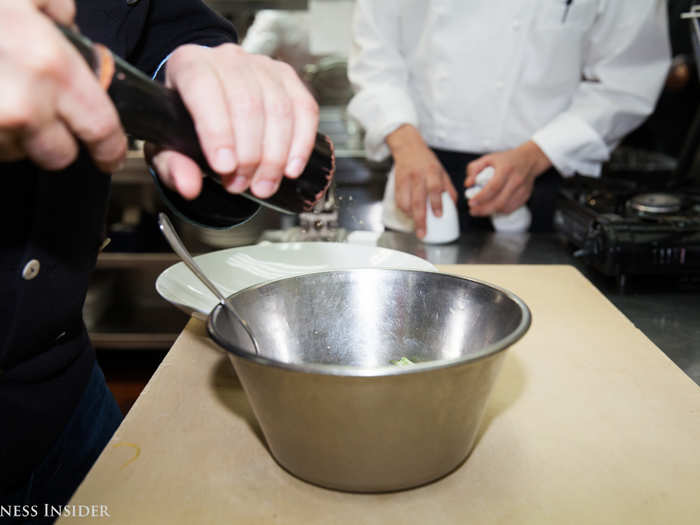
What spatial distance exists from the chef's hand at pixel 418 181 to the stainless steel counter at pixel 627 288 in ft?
0.22

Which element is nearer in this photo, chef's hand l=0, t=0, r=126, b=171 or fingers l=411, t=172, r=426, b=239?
chef's hand l=0, t=0, r=126, b=171

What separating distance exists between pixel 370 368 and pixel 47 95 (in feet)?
0.81

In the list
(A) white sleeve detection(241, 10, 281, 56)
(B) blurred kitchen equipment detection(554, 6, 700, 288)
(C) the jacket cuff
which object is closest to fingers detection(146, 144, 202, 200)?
(B) blurred kitchen equipment detection(554, 6, 700, 288)

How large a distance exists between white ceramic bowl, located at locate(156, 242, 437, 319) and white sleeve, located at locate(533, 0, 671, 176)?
0.61m

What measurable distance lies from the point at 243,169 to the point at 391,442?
219 millimetres

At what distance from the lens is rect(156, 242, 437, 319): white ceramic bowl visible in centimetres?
69

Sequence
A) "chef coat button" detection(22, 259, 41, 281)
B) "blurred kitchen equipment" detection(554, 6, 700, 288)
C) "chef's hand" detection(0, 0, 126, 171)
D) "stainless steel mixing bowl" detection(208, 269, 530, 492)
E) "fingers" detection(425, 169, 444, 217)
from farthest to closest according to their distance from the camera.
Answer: "fingers" detection(425, 169, 444, 217)
"blurred kitchen equipment" detection(554, 6, 700, 288)
"chef coat button" detection(22, 259, 41, 281)
"stainless steel mixing bowl" detection(208, 269, 530, 492)
"chef's hand" detection(0, 0, 126, 171)

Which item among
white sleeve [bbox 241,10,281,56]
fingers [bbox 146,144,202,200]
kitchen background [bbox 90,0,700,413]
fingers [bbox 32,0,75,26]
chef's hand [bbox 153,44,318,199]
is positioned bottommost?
kitchen background [bbox 90,0,700,413]

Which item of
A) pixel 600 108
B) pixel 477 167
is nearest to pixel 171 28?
pixel 477 167

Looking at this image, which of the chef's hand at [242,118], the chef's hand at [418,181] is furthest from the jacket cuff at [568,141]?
the chef's hand at [242,118]

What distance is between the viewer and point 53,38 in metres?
0.26

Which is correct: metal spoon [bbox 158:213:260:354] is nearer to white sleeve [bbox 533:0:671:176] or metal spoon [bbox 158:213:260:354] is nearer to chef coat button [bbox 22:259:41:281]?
chef coat button [bbox 22:259:41:281]

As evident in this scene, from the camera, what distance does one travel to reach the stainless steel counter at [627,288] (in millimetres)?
713

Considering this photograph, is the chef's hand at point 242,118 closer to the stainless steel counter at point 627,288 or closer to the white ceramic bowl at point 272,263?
the white ceramic bowl at point 272,263
